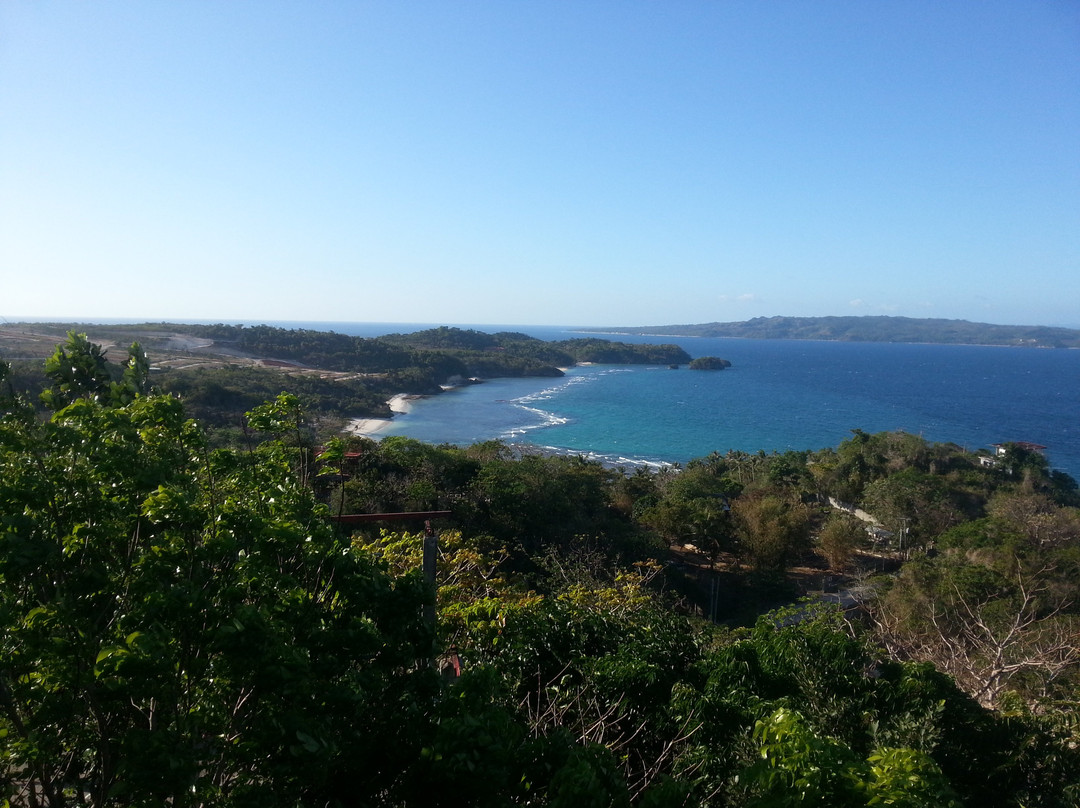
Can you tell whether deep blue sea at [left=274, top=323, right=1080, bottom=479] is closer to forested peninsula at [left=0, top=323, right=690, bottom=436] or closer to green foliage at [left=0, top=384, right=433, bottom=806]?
forested peninsula at [left=0, top=323, right=690, bottom=436]

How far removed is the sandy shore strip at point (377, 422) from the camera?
3909 cm

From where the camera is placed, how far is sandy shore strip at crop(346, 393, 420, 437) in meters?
39.1

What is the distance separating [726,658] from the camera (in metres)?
5.36

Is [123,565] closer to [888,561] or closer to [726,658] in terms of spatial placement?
[726,658]

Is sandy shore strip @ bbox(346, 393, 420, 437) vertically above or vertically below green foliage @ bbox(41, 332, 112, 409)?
below

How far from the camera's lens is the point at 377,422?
4406cm

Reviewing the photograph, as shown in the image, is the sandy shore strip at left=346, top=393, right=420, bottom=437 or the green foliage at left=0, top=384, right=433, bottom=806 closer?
the green foliage at left=0, top=384, right=433, bottom=806

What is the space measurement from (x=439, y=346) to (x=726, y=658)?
93618mm

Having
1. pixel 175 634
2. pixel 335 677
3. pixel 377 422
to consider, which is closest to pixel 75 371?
pixel 175 634

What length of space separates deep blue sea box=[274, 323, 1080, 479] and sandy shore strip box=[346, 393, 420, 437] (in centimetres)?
112

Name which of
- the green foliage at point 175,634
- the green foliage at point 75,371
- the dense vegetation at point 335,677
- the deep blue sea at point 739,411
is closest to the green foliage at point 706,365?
the deep blue sea at point 739,411

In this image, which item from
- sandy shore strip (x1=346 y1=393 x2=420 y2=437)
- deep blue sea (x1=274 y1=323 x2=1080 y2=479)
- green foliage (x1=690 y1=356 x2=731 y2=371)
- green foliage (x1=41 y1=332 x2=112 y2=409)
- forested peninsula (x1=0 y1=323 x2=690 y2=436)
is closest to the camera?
green foliage (x1=41 y1=332 x2=112 y2=409)

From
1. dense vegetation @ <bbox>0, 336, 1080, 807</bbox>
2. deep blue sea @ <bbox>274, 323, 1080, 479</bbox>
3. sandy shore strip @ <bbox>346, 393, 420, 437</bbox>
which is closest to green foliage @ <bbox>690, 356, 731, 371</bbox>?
deep blue sea @ <bbox>274, 323, 1080, 479</bbox>

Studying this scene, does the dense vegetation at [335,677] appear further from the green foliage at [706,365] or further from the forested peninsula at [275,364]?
the green foliage at [706,365]
